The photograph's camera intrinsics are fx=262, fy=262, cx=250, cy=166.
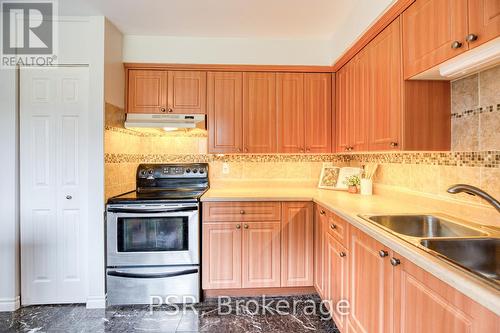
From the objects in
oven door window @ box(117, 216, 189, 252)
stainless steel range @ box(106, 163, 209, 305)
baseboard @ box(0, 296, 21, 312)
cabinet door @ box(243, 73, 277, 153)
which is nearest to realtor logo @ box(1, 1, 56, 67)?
stainless steel range @ box(106, 163, 209, 305)

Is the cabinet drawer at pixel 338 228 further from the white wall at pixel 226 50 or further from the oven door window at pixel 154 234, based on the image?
the white wall at pixel 226 50

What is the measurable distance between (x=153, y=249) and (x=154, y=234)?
13 cm

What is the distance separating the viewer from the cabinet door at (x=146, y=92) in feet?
8.43

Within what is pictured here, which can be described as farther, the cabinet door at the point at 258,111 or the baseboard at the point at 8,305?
the cabinet door at the point at 258,111

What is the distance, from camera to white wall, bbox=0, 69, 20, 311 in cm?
217

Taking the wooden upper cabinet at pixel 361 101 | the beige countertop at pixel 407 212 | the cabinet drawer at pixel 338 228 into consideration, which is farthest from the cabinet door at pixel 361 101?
the cabinet drawer at pixel 338 228

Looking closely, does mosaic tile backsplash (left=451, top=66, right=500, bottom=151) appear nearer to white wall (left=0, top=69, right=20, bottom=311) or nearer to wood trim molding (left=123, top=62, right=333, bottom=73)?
wood trim molding (left=123, top=62, right=333, bottom=73)

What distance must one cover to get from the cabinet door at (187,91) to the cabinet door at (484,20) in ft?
6.75

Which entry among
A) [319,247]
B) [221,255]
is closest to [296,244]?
[319,247]

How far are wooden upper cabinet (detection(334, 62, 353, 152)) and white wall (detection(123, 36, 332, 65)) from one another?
0.25 m

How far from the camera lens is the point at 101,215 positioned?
7.32ft

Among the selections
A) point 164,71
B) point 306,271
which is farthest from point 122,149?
point 306,271

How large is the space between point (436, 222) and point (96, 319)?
99.6 inches

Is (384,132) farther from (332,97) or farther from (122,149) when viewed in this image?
(122,149)
